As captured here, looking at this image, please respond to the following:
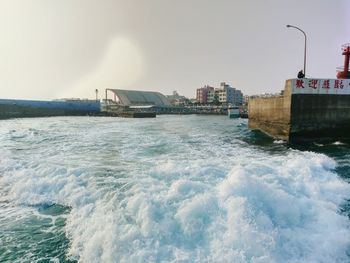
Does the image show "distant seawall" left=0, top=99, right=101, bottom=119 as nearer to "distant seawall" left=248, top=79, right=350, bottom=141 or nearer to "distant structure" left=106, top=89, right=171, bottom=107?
"distant structure" left=106, top=89, right=171, bottom=107

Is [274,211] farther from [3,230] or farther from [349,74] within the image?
[349,74]

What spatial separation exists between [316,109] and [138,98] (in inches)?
4224

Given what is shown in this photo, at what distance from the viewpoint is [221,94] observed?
15088 centimetres

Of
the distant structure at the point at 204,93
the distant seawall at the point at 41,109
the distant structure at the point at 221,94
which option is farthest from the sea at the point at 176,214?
the distant structure at the point at 204,93

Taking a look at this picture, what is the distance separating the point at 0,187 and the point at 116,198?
4.46m

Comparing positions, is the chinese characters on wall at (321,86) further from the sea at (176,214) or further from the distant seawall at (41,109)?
the distant seawall at (41,109)

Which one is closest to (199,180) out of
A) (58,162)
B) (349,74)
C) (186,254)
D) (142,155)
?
(186,254)

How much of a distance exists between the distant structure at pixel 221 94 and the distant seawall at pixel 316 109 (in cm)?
12668

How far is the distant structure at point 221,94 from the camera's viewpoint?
488 ft

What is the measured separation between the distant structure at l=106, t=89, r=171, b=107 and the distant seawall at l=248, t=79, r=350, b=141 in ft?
323

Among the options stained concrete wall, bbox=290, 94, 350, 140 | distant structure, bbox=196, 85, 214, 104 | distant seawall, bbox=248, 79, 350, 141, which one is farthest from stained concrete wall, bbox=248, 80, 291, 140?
distant structure, bbox=196, 85, 214, 104

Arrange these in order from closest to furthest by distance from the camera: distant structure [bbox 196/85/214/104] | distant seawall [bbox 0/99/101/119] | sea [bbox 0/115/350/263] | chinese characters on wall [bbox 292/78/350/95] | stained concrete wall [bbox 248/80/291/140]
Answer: sea [bbox 0/115/350/263] → chinese characters on wall [bbox 292/78/350/95] → stained concrete wall [bbox 248/80/291/140] → distant seawall [bbox 0/99/101/119] → distant structure [bbox 196/85/214/104]

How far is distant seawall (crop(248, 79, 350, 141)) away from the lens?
55.6ft

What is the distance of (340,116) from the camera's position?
57.2ft
